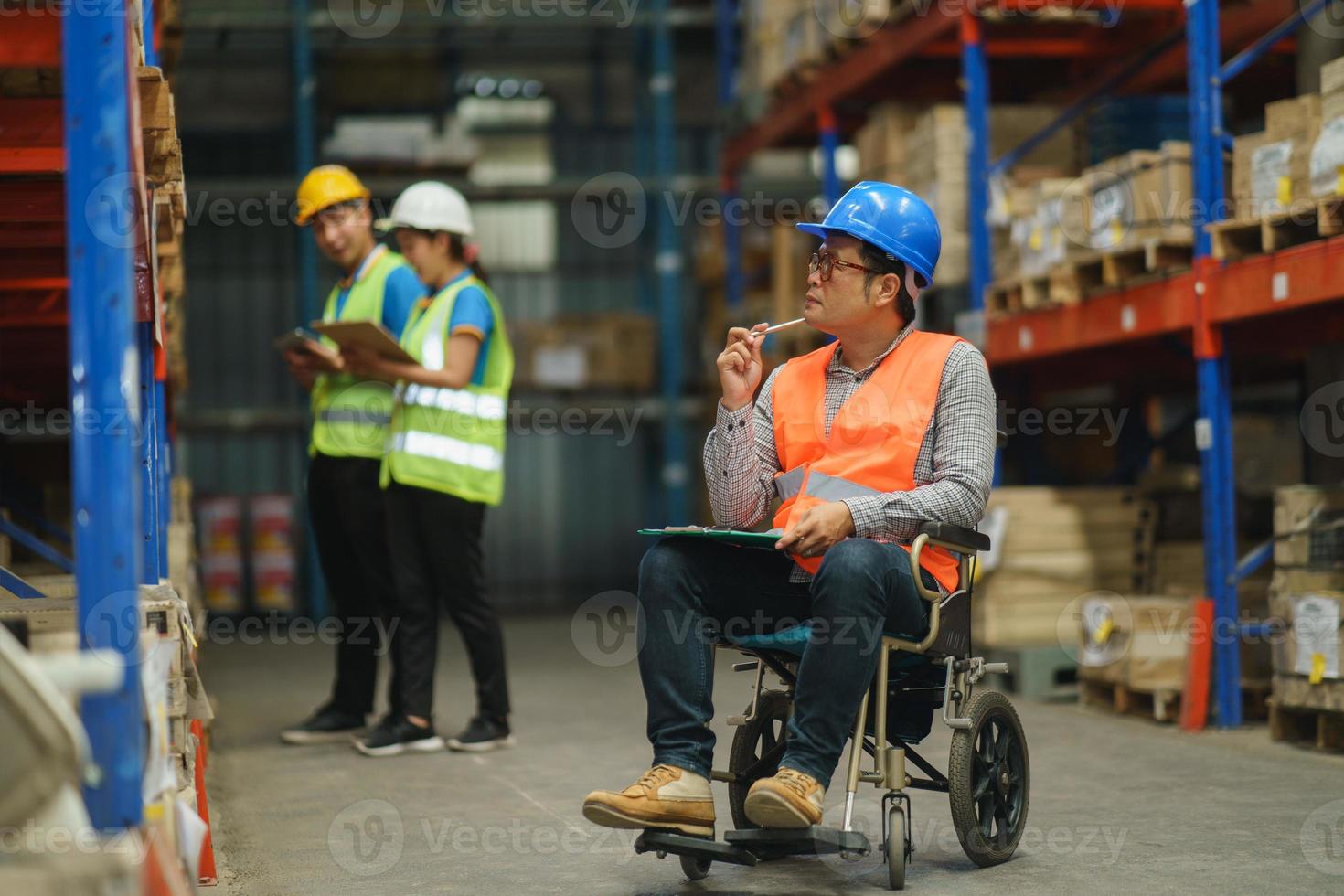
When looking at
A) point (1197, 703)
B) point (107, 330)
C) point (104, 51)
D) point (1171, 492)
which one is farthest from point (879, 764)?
point (1171, 492)

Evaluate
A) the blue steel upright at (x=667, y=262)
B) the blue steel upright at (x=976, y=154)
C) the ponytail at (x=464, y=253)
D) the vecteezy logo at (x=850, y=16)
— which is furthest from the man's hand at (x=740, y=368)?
the blue steel upright at (x=667, y=262)

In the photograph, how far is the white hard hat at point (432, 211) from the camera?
5.96m

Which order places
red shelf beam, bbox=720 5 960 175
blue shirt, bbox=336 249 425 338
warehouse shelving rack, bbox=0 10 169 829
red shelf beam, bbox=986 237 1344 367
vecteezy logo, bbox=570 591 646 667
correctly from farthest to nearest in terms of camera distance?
vecteezy logo, bbox=570 591 646 667 < red shelf beam, bbox=720 5 960 175 < blue shirt, bbox=336 249 425 338 < red shelf beam, bbox=986 237 1344 367 < warehouse shelving rack, bbox=0 10 169 829

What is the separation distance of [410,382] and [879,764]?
2786 millimetres

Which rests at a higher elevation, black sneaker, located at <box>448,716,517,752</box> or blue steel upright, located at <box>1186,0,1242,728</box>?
blue steel upright, located at <box>1186,0,1242,728</box>

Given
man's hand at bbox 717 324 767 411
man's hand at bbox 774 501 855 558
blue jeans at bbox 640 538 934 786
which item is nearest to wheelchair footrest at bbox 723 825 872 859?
blue jeans at bbox 640 538 934 786

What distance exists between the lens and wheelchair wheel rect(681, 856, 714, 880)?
3.75 meters

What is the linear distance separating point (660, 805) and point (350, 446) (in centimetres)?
297

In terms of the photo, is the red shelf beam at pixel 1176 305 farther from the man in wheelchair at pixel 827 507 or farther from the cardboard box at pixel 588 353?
the cardboard box at pixel 588 353

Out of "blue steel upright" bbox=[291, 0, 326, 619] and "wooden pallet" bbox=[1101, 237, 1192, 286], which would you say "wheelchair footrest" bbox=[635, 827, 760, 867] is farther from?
"blue steel upright" bbox=[291, 0, 326, 619]

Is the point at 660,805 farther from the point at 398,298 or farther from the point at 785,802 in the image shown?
the point at 398,298

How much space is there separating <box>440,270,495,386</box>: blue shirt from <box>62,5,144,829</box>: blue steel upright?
9.90 feet

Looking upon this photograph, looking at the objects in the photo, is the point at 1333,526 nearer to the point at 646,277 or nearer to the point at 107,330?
the point at 107,330

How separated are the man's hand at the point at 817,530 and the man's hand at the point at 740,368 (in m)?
0.40
